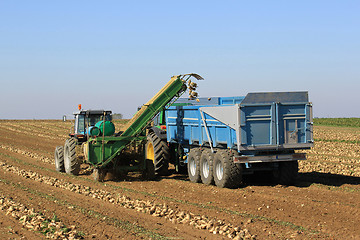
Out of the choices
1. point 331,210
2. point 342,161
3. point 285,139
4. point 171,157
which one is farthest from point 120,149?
point 342,161

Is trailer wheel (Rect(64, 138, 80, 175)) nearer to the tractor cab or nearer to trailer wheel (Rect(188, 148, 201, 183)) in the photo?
the tractor cab

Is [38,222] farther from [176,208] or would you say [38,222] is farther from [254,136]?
[254,136]

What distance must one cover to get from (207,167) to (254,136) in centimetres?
230

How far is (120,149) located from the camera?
1675 cm

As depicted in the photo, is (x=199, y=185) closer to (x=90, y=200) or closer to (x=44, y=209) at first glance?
(x=90, y=200)

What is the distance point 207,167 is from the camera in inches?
617

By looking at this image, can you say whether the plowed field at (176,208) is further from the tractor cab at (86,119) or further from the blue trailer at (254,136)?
the tractor cab at (86,119)

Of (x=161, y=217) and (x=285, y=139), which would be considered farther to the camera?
(x=285, y=139)

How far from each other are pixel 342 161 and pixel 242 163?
29.6ft

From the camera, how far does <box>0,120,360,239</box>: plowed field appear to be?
9430 mm

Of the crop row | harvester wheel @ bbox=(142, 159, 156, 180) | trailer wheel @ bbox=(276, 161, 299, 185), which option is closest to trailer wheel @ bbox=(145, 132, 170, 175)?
harvester wheel @ bbox=(142, 159, 156, 180)

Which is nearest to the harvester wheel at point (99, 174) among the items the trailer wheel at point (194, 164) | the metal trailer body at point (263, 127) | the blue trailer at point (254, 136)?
the trailer wheel at point (194, 164)

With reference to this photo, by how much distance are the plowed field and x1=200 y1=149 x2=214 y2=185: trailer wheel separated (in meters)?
0.30

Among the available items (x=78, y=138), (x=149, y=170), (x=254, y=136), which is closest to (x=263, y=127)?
(x=254, y=136)
